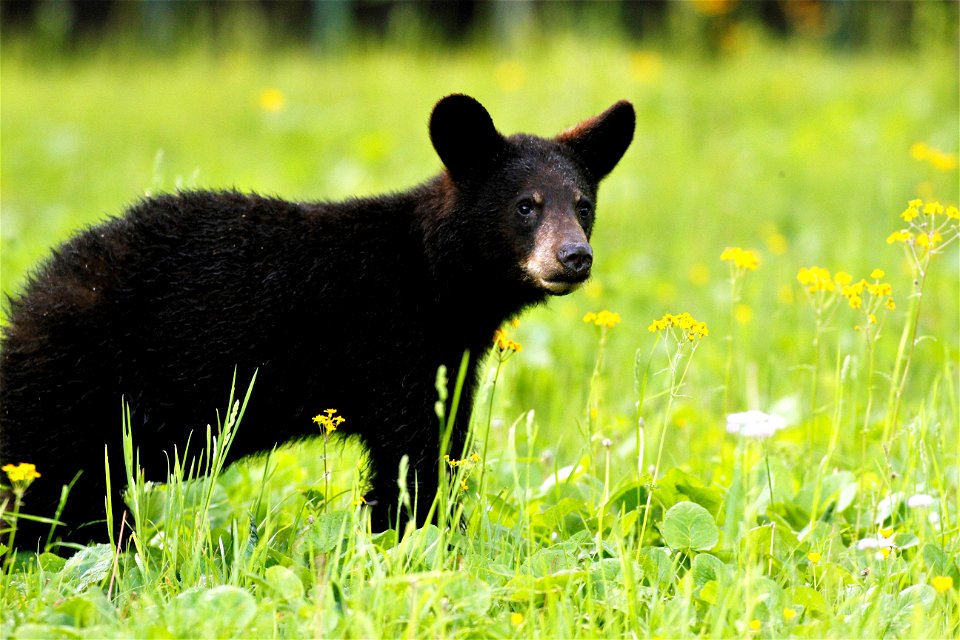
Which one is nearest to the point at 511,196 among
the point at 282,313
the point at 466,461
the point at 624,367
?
the point at 282,313

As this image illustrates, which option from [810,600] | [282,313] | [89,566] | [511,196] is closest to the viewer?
[810,600]

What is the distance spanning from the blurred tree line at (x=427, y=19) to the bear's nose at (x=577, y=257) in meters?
9.56

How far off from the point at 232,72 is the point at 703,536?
11731 millimetres

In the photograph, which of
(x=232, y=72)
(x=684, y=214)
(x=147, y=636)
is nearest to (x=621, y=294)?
(x=684, y=214)

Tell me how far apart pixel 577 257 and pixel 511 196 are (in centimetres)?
42

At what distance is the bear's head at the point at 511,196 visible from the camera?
4.24 m

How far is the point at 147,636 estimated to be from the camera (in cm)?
289

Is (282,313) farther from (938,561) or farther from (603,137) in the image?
(938,561)

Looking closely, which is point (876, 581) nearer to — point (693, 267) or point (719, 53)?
point (693, 267)

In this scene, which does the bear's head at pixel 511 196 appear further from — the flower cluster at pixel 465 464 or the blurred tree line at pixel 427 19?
the blurred tree line at pixel 427 19

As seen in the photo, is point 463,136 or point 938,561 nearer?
point 938,561

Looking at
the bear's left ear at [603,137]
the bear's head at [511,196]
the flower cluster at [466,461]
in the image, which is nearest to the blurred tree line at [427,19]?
the bear's left ear at [603,137]

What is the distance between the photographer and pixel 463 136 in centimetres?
439

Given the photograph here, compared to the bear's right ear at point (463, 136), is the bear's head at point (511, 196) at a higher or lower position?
lower
